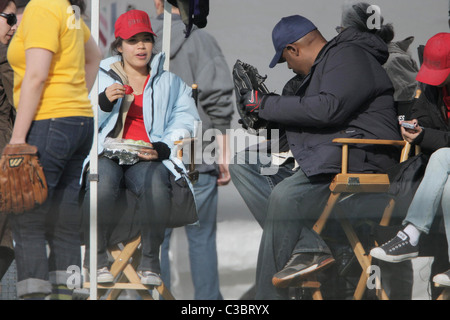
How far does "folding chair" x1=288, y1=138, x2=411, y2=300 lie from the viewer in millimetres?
4141

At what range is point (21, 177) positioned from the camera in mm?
3820

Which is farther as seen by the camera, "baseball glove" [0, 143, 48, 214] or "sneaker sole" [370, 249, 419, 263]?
"sneaker sole" [370, 249, 419, 263]

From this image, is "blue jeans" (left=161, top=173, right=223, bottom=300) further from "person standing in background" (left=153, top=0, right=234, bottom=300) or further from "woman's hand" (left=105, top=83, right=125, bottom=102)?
"woman's hand" (left=105, top=83, right=125, bottom=102)

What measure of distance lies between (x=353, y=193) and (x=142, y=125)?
99 centimetres

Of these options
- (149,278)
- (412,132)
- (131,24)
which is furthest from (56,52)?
(412,132)

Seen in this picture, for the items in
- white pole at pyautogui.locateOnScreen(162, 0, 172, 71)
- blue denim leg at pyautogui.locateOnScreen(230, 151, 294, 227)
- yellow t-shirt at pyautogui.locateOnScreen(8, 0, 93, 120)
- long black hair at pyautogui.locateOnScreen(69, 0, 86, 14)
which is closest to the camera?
yellow t-shirt at pyautogui.locateOnScreen(8, 0, 93, 120)

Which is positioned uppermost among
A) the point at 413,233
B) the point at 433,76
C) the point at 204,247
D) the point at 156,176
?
the point at 433,76

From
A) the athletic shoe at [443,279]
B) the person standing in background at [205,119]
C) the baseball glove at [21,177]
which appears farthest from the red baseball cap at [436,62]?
the baseball glove at [21,177]

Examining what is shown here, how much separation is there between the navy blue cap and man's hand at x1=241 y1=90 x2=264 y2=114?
16 centimetres

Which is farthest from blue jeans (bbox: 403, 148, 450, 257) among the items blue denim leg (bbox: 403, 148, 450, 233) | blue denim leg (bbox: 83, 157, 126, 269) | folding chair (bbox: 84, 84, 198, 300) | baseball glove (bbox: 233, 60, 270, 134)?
blue denim leg (bbox: 83, 157, 126, 269)

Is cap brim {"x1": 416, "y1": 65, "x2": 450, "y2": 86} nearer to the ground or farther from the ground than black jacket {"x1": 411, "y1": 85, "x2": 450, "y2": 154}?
farther from the ground

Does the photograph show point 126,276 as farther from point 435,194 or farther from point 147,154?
point 435,194

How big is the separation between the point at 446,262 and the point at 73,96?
5.88 feet
